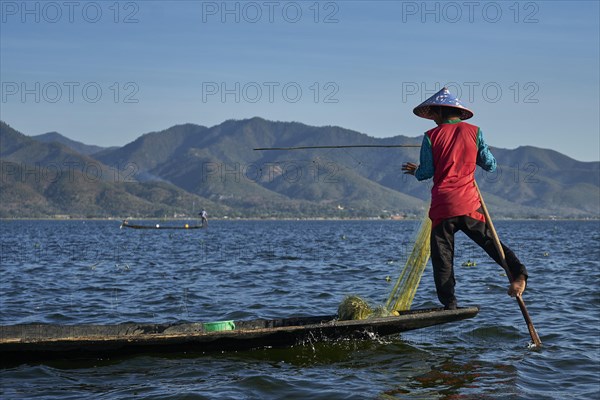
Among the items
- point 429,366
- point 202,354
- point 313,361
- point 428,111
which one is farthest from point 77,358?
point 428,111

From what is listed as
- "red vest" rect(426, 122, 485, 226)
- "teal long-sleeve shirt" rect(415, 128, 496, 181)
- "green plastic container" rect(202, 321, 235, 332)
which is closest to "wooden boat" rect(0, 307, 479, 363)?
"green plastic container" rect(202, 321, 235, 332)

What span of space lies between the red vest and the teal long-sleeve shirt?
0.07 meters

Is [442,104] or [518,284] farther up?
[442,104]

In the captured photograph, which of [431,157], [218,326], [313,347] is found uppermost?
[431,157]

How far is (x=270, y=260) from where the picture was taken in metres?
32.6

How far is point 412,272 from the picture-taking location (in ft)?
37.6

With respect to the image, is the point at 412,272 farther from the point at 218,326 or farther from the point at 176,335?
the point at 176,335

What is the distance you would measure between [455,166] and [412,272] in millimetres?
2425

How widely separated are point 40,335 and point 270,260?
71.7 feet

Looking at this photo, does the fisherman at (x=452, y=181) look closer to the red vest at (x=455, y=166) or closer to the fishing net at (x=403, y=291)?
the red vest at (x=455, y=166)

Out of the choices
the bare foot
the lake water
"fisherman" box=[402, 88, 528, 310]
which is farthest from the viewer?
"fisherman" box=[402, 88, 528, 310]

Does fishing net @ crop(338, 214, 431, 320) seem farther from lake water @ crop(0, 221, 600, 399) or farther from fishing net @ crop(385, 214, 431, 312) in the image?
lake water @ crop(0, 221, 600, 399)

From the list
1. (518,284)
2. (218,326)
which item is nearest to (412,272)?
(518,284)

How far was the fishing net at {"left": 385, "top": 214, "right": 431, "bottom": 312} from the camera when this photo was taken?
11.2m
